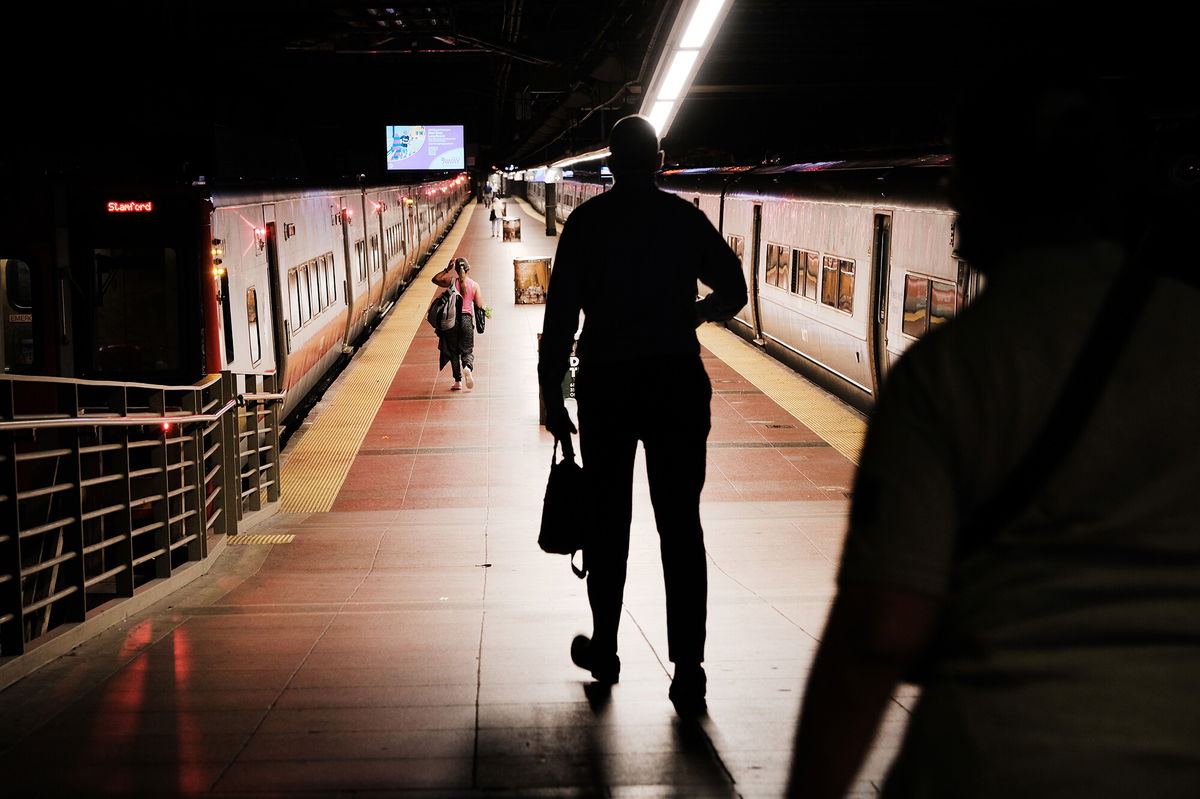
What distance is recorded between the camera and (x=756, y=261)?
1681 cm

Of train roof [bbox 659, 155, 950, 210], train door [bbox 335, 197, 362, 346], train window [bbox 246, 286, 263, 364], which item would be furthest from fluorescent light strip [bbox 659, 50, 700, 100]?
train door [bbox 335, 197, 362, 346]

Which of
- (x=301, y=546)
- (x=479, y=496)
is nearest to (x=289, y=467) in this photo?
(x=479, y=496)

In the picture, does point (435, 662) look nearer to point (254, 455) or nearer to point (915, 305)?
point (254, 455)

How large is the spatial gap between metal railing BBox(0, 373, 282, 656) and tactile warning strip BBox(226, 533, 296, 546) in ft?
0.30

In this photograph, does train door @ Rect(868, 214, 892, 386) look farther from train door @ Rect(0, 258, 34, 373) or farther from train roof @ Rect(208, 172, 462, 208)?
train door @ Rect(0, 258, 34, 373)

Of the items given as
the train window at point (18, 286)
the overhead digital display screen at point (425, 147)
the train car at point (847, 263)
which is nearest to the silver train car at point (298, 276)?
the train window at point (18, 286)

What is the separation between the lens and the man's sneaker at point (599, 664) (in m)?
3.71

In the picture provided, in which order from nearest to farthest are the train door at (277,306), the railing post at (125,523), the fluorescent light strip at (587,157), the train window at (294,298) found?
the railing post at (125,523), the train door at (277,306), the train window at (294,298), the fluorescent light strip at (587,157)

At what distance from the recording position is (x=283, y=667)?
432cm

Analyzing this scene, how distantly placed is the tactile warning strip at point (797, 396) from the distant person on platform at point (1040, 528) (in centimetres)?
810

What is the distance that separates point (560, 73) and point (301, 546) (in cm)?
1850

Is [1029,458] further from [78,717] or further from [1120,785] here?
[78,717]

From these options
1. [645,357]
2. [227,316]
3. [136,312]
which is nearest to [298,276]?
[227,316]

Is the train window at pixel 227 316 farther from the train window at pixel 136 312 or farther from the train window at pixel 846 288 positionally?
the train window at pixel 846 288
